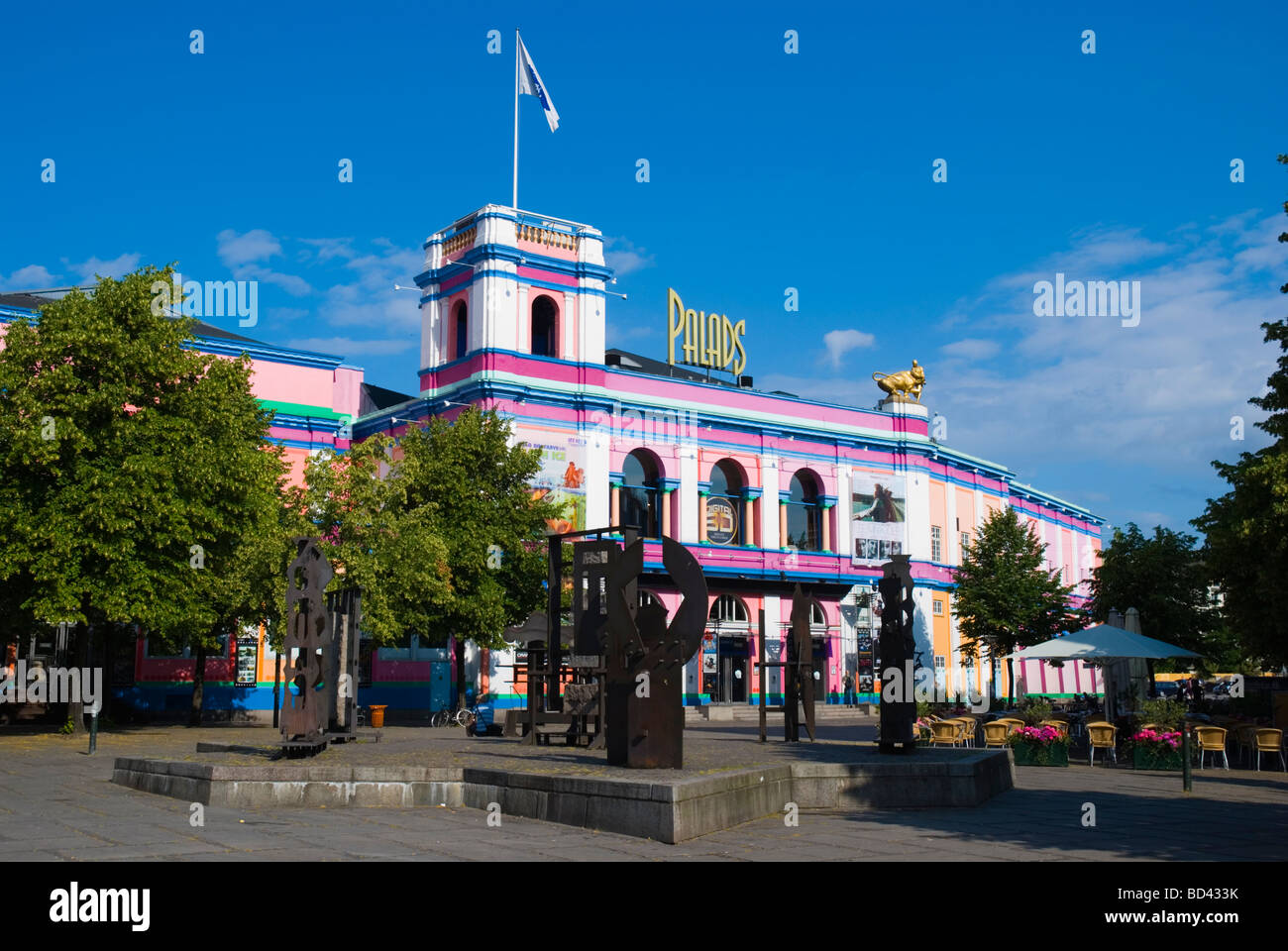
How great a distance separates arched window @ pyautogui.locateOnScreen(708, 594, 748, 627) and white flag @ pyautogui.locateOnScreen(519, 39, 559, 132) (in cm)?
1972

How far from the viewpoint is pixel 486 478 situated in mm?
35906

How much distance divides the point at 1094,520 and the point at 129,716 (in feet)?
219

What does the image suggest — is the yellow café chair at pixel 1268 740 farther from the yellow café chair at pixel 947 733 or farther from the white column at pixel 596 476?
the white column at pixel 596 476

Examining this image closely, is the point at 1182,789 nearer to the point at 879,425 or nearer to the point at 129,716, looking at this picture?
the point at 129,716

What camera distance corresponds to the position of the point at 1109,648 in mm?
26531

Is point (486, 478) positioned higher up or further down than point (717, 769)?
higher up

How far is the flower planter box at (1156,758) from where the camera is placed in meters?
22.0

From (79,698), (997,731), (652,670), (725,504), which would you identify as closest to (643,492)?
(725,504)

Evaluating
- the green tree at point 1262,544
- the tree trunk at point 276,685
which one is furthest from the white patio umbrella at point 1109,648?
the tree trunk at point 276,685

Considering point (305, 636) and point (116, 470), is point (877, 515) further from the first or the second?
point (305, 636)

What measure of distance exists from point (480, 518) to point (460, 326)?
1364 centimetres

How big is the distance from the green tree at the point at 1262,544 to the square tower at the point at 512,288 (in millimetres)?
25884
